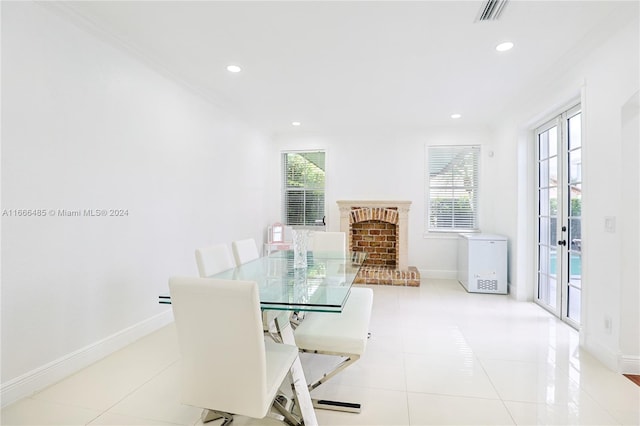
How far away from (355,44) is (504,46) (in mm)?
1252

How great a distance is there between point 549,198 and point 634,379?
199 centimetres

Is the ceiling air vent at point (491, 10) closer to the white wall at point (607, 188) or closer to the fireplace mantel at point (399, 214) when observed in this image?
the white wall at point (607, 188)

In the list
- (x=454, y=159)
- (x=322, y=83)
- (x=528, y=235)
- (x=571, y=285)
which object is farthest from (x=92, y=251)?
(x=454, y=159)

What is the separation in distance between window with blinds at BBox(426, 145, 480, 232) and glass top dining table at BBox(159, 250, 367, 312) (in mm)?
2737

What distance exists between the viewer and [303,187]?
568cm

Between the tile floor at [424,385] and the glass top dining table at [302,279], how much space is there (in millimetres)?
690

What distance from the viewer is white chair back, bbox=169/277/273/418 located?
122cm

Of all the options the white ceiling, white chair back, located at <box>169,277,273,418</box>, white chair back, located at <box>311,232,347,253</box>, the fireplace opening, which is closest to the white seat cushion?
white chair back, located at <box>169,277,273,418</box>

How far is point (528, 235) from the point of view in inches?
154

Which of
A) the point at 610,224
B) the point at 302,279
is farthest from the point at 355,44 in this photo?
the point at 610,224

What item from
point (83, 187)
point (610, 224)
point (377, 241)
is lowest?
point (377, 241)

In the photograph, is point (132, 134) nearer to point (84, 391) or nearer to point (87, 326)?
point (87, 326)

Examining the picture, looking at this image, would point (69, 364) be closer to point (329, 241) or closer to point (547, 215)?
point (329, 241)

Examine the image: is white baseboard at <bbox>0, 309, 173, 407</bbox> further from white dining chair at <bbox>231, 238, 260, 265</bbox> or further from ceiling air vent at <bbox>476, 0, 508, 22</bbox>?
ceiling air vent at <bbox>476, 0, 508, 22</bbox>
